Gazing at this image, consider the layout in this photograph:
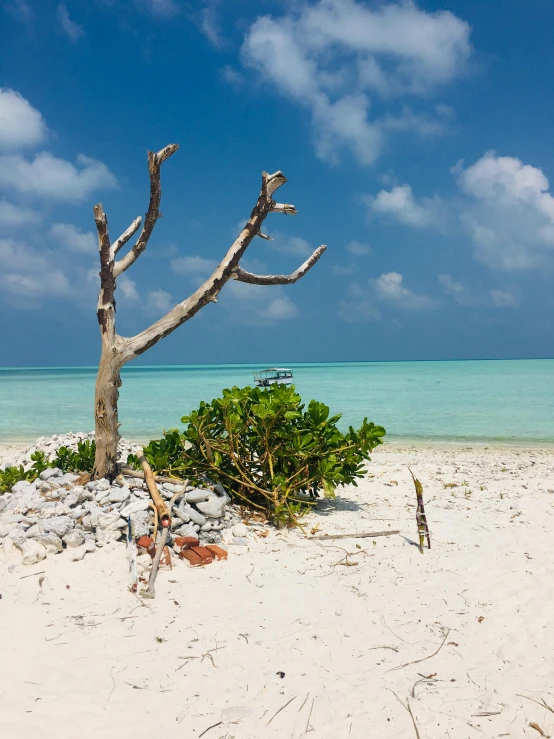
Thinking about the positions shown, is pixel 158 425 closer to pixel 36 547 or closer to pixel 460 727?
pixel 36 547

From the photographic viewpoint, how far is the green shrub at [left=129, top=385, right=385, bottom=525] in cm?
523

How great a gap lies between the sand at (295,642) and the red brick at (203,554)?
0.15m

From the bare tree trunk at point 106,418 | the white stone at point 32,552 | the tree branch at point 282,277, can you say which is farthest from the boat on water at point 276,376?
the white stone at point 32,552

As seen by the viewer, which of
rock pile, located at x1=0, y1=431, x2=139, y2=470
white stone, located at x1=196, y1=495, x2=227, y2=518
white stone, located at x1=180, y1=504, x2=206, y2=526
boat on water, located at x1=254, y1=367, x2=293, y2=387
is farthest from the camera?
boat on water, located at x1=254, y1=367, x2=293, y2=387

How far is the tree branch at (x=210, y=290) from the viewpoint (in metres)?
5.52

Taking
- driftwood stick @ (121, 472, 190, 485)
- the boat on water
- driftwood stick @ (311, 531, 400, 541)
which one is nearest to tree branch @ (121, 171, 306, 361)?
driftwood stick @ (121, 472, 190, 485)

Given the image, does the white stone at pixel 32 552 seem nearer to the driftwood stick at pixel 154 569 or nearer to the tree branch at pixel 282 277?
the driftwood stick at pixel 154 569

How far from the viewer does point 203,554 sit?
4.29 metres

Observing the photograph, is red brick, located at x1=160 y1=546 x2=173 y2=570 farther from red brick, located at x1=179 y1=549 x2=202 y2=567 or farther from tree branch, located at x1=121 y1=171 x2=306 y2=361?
tree branch, located at x1=121 y1=171 x2=306 y2=361

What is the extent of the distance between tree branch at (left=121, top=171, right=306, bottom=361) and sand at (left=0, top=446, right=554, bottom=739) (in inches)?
85.6

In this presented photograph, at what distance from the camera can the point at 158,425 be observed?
18.5m

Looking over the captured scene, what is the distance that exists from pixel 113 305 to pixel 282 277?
194cm

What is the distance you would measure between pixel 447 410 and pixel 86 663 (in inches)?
808

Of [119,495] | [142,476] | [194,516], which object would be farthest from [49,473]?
[194,516]
